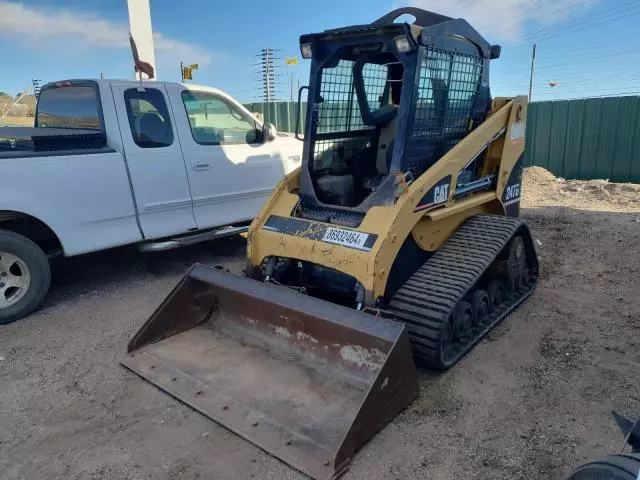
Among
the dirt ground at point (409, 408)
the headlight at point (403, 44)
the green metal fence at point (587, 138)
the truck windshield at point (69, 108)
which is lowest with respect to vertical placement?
the dirt ground at point (409, 408)

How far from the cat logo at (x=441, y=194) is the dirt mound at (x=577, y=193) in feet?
19.4

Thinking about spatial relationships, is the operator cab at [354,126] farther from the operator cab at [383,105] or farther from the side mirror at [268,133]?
the side mirror at [268,133]

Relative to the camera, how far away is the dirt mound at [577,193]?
9.54 meters

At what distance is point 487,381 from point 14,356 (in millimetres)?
3683

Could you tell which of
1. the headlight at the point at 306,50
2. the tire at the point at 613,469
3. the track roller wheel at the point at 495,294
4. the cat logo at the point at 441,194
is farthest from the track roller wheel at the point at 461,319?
the headlight at the point at 306,50

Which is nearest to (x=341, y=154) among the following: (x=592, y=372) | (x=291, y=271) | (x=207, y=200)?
(x=291, y=271)

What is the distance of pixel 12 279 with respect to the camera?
193 inches

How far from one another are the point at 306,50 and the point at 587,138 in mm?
9976

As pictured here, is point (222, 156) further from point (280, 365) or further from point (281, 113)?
point (281, 113)

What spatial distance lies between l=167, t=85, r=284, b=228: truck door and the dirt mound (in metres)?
5.39

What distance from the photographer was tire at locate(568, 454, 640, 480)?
1.89m

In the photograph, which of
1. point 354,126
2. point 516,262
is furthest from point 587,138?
point 354,126

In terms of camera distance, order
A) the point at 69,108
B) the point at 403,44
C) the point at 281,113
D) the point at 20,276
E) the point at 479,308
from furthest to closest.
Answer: the point at 281,113 < the point at 69,108 < the point at 20,276 < the point at 479,308 < the point at 403,44

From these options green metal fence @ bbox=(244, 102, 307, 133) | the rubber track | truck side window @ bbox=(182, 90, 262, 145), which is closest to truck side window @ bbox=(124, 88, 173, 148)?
truck side window @ bbox=(182, 90, 262, 145)
